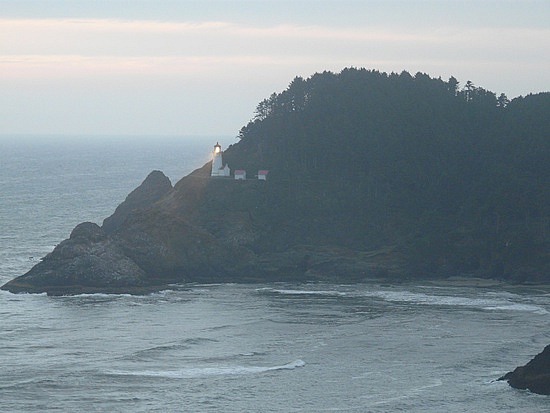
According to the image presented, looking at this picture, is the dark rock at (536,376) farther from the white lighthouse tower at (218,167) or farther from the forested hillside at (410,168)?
the white lighthouse tower at (218,167)

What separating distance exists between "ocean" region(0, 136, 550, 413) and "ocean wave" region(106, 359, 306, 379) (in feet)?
0.38

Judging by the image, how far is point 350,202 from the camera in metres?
117

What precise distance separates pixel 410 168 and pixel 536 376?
59723 mm

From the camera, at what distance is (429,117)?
128 m

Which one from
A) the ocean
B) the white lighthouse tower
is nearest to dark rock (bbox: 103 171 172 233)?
the white lighthouse tower

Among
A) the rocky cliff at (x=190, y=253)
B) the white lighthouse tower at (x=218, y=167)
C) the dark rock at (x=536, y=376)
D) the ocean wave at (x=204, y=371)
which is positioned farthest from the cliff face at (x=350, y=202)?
the dark rock at (x=536, y=376)

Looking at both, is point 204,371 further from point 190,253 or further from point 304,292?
point 190,253

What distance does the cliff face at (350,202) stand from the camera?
3999 inches

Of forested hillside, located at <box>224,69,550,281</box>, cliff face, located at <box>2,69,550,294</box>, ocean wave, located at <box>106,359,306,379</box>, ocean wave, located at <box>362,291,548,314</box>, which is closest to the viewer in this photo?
ocean wave, located at <box>106,359,306,379</box>

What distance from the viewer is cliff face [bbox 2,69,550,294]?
10156 centimetres

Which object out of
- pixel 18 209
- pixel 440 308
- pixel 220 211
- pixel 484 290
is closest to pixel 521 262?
pixel 484 290

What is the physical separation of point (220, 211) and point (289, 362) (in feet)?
141

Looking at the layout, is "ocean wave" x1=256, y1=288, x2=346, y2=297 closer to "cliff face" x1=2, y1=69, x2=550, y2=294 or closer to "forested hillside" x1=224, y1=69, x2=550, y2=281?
"cliff face" x1=2, y1=69, x2=550, y2=294

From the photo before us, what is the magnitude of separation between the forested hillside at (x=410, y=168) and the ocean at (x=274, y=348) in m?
8.86
